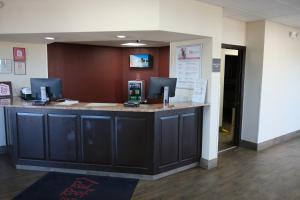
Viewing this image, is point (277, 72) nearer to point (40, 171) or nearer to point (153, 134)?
point (153, 134)

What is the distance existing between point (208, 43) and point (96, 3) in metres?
1.79

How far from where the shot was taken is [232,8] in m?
4.04

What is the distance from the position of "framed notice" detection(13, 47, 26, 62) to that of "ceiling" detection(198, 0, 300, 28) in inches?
133

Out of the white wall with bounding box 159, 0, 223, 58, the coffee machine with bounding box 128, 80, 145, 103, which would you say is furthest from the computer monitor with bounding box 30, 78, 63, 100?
the coffee machine with bounding box 128, 80, 145, 103

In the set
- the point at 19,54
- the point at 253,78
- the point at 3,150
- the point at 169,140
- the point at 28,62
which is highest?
the point at 19,54

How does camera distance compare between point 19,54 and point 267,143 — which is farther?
point 267,143

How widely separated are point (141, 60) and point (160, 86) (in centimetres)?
396

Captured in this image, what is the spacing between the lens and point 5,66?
4.52 metres

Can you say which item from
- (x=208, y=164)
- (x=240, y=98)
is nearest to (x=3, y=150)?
(x=208, y=164)

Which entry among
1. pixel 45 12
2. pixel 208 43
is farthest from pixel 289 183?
pixel 45 12

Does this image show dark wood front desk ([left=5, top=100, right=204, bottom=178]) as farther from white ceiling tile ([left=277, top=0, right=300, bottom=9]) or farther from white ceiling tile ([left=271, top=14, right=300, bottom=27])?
white ceiling tile ([left=271, top=14, right=300, bottom=27])

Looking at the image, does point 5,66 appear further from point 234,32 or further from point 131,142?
point 234,32

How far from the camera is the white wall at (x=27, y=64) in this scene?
4.54 meters

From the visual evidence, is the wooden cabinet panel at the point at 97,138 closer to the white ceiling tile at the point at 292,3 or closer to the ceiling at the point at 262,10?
the ceiling at the point at 262,10
